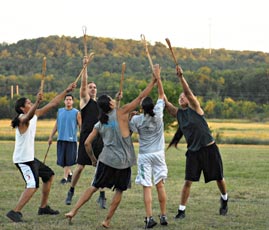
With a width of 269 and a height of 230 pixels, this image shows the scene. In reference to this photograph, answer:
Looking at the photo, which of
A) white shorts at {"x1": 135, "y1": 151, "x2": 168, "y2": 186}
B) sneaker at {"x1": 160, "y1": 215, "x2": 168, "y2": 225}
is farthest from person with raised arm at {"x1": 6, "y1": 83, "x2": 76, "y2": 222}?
sneaker at {"x1": 160, "y1": 215, "x2": 168, "y2": 225}

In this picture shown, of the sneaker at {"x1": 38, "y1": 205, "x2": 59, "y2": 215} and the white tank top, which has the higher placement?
the white tank top

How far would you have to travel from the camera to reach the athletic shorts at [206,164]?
32.4ft

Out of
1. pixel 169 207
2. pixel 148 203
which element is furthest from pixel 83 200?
pixel 169 207

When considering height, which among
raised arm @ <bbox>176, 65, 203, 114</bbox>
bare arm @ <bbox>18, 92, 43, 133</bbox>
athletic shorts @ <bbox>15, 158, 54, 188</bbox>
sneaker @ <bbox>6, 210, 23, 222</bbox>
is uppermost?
raised arm @ <bbox>176, 65, 203, 114</bbox>

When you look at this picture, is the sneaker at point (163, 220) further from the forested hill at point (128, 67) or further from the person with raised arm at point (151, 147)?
the forested hill at point (128, 67)

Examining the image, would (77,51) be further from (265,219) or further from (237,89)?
(265,219)

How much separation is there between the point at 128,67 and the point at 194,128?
101 metres

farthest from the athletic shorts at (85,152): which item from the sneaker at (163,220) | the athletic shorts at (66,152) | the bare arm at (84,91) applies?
the athletic shorts at (66,152)

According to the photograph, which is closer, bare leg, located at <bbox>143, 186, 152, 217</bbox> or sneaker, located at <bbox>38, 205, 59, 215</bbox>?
bare leg, located at <bbox>143, 186, 152, 217</bbox>

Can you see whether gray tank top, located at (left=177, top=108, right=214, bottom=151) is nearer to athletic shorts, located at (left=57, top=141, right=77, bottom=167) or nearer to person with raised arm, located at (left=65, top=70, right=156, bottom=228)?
person with raised arm, located at (left=65, top=70, right=156, bottom=228)

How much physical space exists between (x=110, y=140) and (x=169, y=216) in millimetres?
1907

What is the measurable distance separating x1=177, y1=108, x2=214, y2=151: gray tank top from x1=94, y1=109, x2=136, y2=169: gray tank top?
3.97ft

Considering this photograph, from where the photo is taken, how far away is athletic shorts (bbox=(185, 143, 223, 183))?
9.89 meters

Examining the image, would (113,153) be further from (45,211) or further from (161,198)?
(45,211)
